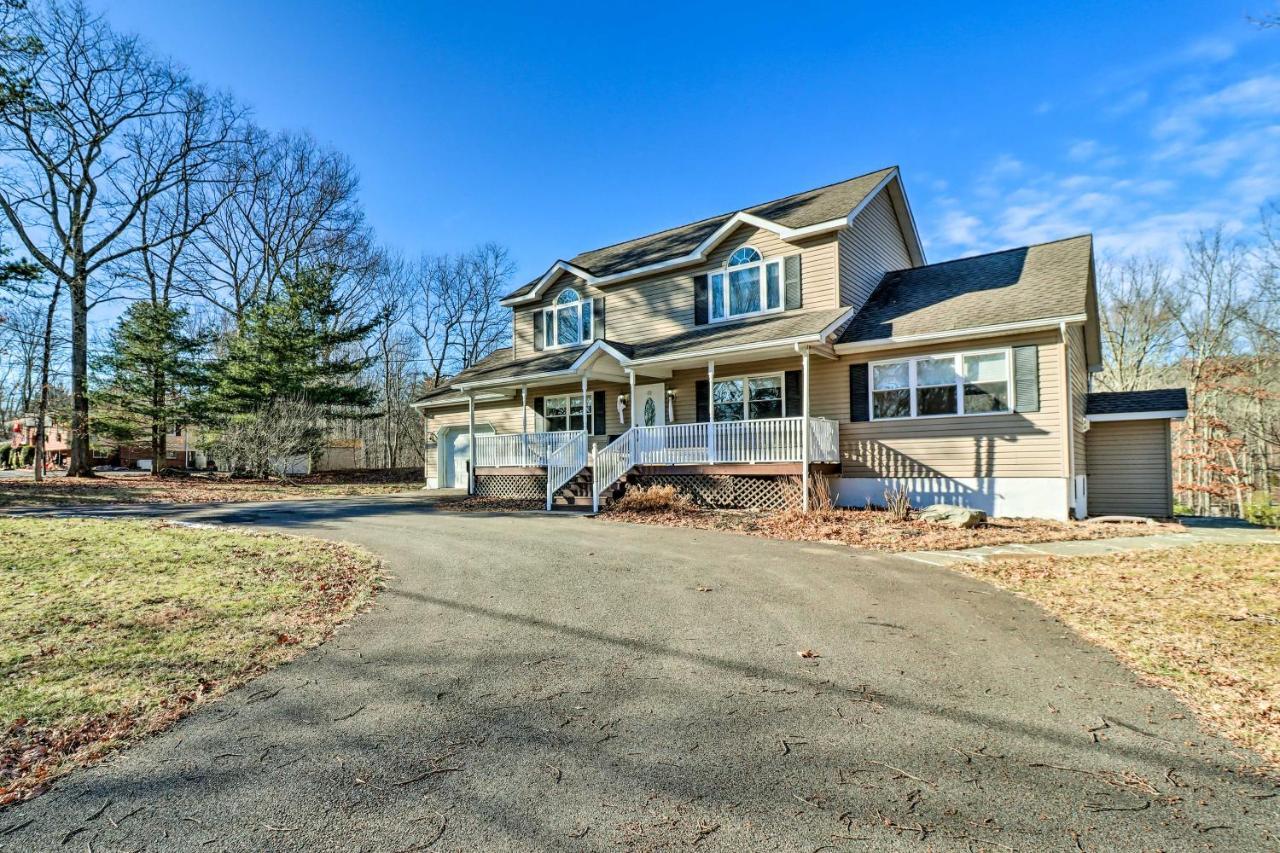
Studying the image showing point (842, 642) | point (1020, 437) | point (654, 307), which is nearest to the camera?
point (842, 642)

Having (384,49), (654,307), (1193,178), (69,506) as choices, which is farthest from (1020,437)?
(69,506)

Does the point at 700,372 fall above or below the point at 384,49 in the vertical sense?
below

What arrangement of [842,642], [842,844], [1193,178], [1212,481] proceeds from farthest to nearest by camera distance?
[1212,481]
[1193,178]
[842,642]
[842,844]

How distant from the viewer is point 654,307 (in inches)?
692

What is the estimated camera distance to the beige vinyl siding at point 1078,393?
12812 millimetres

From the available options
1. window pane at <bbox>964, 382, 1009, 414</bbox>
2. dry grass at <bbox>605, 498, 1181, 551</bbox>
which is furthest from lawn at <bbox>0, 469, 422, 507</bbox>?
window pane at <bbox>964, 382, 1009, 414</bbox>

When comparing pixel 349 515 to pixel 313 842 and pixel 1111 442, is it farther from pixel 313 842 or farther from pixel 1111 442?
pixel 1111 442

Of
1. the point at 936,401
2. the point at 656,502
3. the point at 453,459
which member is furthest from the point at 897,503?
the point at 453,459

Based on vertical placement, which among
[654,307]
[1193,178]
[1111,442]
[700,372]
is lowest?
[1111,442]

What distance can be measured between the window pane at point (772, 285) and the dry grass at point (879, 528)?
18.9 ft

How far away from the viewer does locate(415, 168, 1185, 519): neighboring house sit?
12.5 meters

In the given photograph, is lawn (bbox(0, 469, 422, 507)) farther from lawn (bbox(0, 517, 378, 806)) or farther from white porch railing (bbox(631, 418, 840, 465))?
white porch railing (bbox(631, 418, 840, 465))

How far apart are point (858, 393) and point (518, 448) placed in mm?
9124

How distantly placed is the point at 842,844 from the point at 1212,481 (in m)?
30.5
